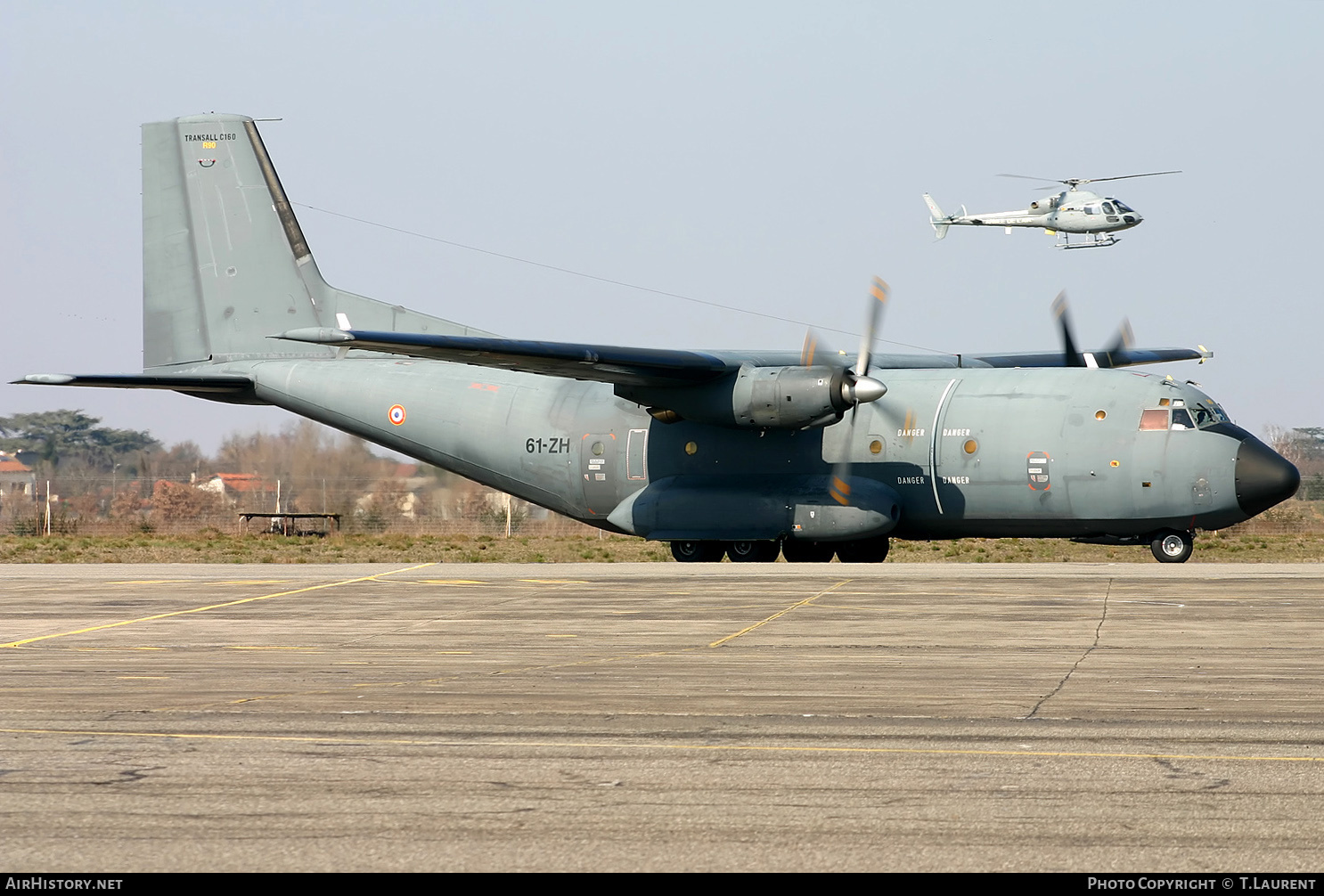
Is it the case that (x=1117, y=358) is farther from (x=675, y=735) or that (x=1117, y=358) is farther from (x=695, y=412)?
(x=675, y=735)

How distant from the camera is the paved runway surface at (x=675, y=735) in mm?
6121

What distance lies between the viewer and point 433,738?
8789 millimetres

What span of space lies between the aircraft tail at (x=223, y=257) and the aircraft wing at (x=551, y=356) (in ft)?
22.8

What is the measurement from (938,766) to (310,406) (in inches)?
983

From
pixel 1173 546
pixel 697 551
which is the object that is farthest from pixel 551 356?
pixel 1173 546

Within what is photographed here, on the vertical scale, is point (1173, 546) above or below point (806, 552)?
above

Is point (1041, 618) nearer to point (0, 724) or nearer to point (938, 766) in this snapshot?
point (938, 766)

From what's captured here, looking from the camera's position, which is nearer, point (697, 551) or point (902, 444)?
point (902, 444)

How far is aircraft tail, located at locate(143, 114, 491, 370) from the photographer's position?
31.7m

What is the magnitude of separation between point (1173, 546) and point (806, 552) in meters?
7.13

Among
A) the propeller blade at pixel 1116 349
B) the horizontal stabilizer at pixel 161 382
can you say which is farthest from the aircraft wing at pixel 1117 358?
the horizontal stabilizer at pixel 161 382

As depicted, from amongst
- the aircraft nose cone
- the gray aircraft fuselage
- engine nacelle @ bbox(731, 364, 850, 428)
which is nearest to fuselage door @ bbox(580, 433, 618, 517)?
the gray aircraft fuselage

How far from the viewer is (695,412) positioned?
26438 millimetres

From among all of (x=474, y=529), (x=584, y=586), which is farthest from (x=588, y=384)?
(x=474, y=529)
